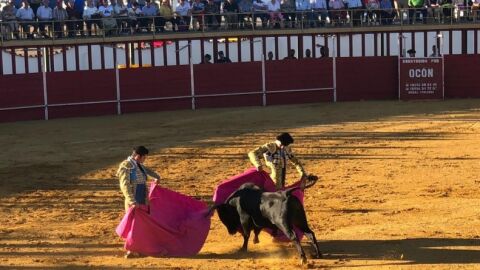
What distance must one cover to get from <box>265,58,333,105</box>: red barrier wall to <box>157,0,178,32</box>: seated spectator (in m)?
2.94

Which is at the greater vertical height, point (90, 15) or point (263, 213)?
point (90, 15)

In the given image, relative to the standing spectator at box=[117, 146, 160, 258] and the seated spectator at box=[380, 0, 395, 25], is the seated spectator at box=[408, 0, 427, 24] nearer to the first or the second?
the seated spectator at box=[380, 0, 395, 25]

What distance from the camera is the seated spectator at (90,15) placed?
916 inches

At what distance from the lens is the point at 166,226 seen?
9.45 metres

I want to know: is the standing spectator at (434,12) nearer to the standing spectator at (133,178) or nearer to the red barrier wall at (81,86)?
the red barrier wall at (81,86)

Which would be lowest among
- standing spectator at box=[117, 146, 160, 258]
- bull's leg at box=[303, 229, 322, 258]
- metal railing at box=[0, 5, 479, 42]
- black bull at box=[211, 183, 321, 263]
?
bull's leg at box=[303, 229, 322, 258]

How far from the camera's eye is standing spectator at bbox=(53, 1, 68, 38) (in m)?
22.8

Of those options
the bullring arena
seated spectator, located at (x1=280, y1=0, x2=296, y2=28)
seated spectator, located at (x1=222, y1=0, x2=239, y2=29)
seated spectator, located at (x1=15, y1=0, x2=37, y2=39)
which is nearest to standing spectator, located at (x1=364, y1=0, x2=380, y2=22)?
the bullring arena

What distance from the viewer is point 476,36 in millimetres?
26922

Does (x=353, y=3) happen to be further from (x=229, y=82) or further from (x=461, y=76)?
(x=229, y=82)

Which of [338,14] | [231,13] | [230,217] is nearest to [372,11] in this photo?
[338,14]

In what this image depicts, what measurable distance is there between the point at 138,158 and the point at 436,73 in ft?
55.9

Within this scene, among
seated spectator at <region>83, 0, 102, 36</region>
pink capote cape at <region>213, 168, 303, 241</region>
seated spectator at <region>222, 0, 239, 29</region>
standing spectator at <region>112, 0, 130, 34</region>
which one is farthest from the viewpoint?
seated spectator at <region>222, 0, 239, 29</region>

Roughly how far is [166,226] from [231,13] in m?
15.6
